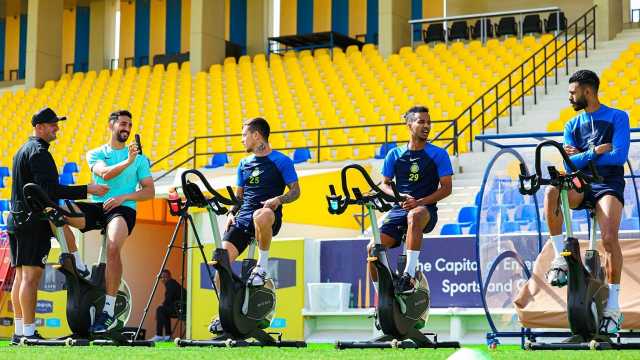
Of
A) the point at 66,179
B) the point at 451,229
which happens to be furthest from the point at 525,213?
the point at 66,179

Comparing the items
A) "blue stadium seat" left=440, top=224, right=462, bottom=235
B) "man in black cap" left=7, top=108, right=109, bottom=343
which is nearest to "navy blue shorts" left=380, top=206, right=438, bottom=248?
"man in black cap" left=7, top=108, right=109, bottom=343

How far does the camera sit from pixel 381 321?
7934mm

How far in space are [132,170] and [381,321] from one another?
2.57 meters

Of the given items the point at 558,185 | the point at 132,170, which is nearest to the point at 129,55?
the point at 132,170

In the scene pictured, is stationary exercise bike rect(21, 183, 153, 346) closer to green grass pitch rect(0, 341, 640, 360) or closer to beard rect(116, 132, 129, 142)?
Answer: beard rect(116, 132, 129, 142)

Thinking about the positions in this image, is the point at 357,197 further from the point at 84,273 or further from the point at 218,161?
the point at 218,161

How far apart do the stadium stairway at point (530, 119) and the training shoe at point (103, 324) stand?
701 centimetres

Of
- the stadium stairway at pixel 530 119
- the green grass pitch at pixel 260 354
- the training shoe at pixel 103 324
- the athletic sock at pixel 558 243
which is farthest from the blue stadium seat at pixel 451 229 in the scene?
the green grass pitch at pixel 260 354

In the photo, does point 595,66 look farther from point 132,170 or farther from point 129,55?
point 129,55

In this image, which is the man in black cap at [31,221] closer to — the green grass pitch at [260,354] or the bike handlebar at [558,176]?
the green grass pitch at [260,354]

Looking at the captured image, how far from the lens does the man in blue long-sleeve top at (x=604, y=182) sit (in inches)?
298

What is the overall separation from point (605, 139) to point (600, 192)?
0.37 m

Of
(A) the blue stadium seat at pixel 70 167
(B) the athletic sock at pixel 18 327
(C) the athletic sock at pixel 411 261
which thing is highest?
(A) the blue stadium seat at pixel 70 167

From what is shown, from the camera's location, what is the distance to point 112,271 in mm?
8797
